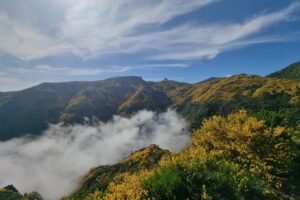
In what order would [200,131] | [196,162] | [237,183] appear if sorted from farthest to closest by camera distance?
[200,131]
[196,162]
[237,183]

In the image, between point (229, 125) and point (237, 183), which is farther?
point (229, 125)

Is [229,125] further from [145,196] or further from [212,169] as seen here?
[145,196]

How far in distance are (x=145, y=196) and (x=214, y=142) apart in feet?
59.8

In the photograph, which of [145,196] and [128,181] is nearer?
[145,196]

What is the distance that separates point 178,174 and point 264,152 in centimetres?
1545

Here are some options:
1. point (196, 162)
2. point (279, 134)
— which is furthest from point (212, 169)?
point (279, 134)

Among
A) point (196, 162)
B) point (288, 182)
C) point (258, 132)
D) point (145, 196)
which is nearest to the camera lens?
point (145, 196)

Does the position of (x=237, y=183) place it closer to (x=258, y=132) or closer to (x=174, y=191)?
(x=174, y=191)

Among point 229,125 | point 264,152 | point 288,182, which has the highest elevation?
point 229,125

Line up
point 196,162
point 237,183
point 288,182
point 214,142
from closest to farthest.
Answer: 1. point 237,183
2. point 196,162
3. point 288,182
4. point 214,142

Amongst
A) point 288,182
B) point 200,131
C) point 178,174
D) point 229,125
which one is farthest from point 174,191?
point 200,131

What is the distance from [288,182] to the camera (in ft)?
84.5

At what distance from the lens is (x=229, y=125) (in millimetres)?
30000

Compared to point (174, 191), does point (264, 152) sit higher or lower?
lower
